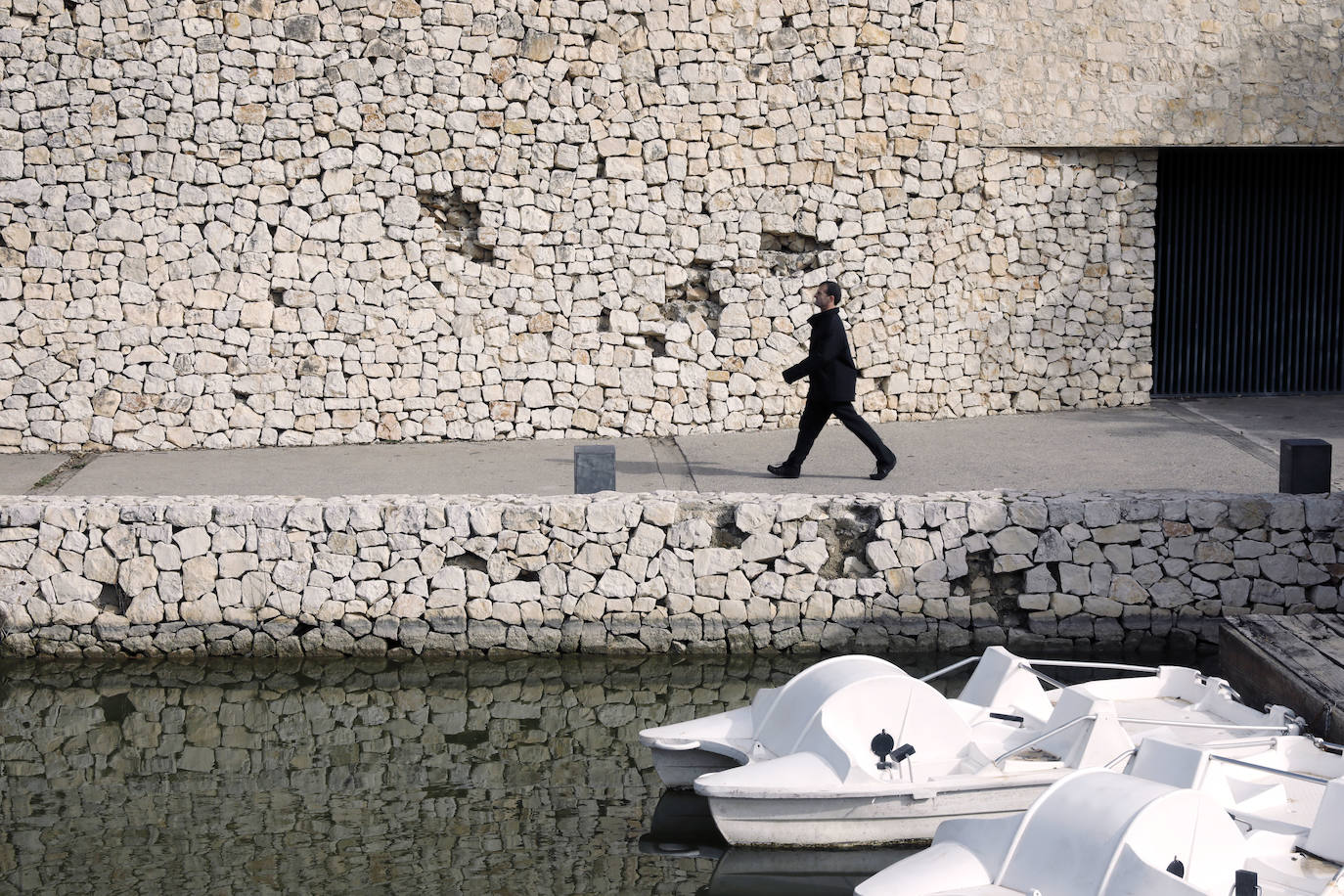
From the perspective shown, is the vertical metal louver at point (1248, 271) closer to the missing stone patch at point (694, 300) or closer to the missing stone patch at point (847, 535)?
the missing stone patch at point (694, 300)

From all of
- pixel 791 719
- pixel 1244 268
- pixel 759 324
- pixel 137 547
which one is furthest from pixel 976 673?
pixel 1244 268

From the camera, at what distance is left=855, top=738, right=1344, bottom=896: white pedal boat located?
469 centimetres

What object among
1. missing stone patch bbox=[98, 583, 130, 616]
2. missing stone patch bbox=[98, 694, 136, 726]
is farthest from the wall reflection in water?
missing stone patch bbox=[98, 583, 130, 616]

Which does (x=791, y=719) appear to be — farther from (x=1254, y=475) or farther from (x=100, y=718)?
(x=1254, y=475)

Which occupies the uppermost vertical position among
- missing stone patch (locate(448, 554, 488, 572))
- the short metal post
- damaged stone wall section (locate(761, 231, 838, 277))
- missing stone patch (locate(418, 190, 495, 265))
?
missing stone patch (locate(418, 190, 495, 265))

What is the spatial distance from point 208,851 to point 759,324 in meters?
7.57

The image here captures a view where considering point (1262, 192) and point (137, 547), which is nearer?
point (137, 547)

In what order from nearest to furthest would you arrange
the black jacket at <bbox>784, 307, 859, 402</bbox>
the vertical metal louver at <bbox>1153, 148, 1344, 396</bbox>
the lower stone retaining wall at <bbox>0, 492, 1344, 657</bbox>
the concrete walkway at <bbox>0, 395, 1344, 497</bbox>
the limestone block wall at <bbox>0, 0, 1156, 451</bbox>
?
the lower stone retaining wall at <bbox>0, 492, 1344, 657</bbox> → the black jacket at <bbox>784, 307, 859, 402</bbox> → the concrete walkway at <bbox>0, 395, 1344, 497</bbox> → the limestone block wall at <bbox>0, 0, 1156, 451</bbox> → the vertical metal louver at <bbox>1153, 148, 1344, 396</bbox>

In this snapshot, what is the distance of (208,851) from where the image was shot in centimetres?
602

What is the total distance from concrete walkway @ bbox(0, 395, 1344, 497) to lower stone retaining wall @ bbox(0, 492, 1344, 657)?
115 centimetres

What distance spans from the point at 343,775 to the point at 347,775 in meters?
0.02

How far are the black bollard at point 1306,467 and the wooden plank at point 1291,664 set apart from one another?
1.32 metres

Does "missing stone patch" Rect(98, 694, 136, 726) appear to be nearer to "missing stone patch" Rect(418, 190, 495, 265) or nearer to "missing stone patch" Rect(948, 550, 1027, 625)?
"missing stone patch" Rect(948, 550, 1027, 625)

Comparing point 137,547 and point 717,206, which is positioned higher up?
point 717,206
